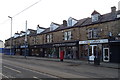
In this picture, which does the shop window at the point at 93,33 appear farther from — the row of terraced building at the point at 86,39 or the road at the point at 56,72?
the road at the point at 56,72

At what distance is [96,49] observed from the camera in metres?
24.7

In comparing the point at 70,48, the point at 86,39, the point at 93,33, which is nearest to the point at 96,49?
the point at 86,39

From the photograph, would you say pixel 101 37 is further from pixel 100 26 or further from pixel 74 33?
pixel 74 33

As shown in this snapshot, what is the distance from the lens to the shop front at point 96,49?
910 inches

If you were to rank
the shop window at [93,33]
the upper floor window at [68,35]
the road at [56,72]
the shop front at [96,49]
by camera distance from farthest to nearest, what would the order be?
the upper floor window at [68,35] < the shop window at [93,33] < the shop front at [96,49] < the road at [56,72]

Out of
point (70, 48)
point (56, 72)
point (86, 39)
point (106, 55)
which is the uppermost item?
point (86, 39)

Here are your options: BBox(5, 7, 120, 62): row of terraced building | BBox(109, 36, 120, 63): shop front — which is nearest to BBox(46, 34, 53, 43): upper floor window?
BBox(5, 7, 120, 62): row of terraced building

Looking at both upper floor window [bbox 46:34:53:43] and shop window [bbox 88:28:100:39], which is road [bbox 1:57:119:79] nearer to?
shop window [bbox 88:28:100:39]

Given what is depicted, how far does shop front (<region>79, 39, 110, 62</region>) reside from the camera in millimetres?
23109

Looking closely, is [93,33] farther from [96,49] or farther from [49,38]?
[49,38]

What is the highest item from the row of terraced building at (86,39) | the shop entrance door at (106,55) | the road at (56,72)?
the row of terraced building at (86,39)

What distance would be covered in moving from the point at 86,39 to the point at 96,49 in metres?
2.80

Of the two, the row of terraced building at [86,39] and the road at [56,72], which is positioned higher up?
the row of terraced building at [86,39]

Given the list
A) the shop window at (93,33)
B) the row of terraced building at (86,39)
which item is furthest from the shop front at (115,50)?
the shop window at (93,33)
